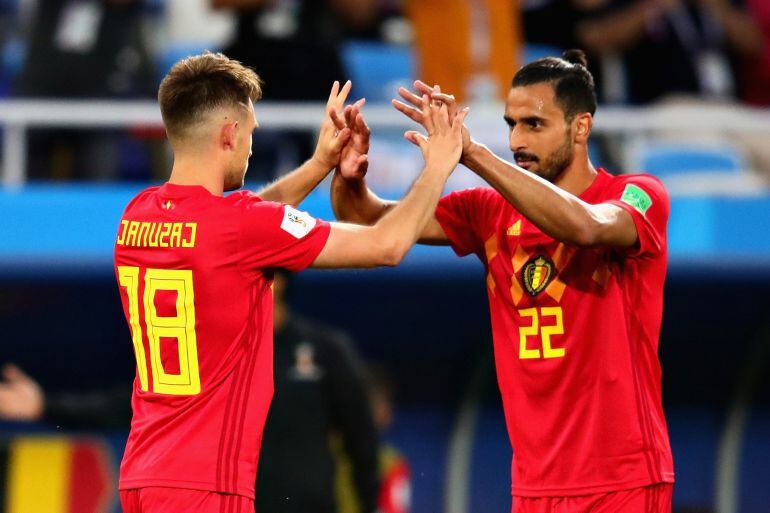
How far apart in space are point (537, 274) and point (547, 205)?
0.38 metres

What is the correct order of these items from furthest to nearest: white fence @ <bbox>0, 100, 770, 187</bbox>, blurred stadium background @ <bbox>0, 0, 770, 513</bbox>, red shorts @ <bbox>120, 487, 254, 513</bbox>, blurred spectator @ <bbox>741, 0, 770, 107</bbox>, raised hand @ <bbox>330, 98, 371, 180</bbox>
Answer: blurred spectator @ <bbox>741, 0, 770, 107</bbox>
blurred stadium background @ <bbox>0, 0, 770, 513</bbox>
white fence @ <bbox>0, 100, 770, 187</bbox>
raised hand @ <bbox>330, 98, 371, 180</bbox>
red shorts @ <bbox>120, 487, 254, 513</bbox>

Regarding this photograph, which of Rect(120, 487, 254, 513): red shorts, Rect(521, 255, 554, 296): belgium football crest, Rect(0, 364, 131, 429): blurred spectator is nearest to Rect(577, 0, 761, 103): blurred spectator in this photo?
Rect(0, 364, 131, 429): blurred spectator

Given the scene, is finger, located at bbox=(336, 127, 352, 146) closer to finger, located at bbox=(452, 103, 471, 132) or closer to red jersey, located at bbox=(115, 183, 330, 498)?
finger, located at bbox=(452, 103, 471, 132)

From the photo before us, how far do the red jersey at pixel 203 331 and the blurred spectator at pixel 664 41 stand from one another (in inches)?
193

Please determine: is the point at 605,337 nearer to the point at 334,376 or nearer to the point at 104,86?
the point at 334,376

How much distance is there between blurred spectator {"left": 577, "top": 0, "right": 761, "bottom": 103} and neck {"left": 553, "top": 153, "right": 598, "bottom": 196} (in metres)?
4.15

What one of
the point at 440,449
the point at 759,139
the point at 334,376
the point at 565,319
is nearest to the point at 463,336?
the point at 440,449

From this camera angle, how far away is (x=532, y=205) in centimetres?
403

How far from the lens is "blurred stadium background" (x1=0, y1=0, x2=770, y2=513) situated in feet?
24.2

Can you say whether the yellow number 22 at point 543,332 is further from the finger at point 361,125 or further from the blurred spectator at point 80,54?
the blurred spectator at point 80,54

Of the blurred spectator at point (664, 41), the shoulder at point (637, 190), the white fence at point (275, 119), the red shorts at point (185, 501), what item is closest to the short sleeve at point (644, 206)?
the shoulder at point (637, 190)

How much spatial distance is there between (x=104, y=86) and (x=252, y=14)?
38.2 inches

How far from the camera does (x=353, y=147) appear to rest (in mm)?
4594

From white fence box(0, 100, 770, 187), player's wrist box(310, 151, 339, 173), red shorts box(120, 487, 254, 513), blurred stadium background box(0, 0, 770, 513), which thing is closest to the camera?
red shorts box(120, 487, 254, 513)
